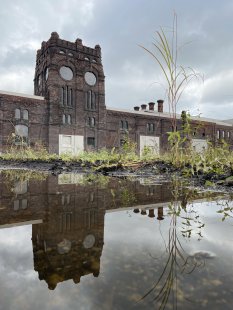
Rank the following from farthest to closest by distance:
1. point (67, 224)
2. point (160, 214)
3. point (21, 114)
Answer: point (21, 114) < point (160, 214) < point (67, 224)

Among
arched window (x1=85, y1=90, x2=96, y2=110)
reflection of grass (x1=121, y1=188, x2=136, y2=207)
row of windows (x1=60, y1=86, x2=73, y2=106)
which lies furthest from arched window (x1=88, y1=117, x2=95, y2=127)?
reflection of grass (x1=121, y1=188, x2=136, y2=207)

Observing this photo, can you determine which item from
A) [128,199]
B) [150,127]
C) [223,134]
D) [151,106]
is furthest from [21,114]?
[223,134]

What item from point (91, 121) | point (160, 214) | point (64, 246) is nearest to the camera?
point (64, 246)

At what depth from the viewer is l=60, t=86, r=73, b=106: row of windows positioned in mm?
24203

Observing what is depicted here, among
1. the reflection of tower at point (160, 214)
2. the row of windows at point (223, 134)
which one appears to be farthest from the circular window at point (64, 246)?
the row of windows at point (223, 134)

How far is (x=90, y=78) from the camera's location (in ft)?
84.7

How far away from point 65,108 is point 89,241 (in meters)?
24.2

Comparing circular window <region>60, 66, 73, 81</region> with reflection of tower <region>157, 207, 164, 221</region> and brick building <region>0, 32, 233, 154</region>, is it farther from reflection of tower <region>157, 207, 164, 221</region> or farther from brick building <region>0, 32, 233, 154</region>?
reflection of tower <region>157, 207, 164, 221</region>

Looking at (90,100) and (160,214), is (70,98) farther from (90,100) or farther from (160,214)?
(160,214)

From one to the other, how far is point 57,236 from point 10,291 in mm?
384

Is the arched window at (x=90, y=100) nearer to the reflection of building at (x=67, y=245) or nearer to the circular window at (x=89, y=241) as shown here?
the reflection of building at (x=67, y=245)

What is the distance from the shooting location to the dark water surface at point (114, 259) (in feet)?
1.77

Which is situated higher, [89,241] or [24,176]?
[89,241]

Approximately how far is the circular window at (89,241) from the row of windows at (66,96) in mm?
24180
